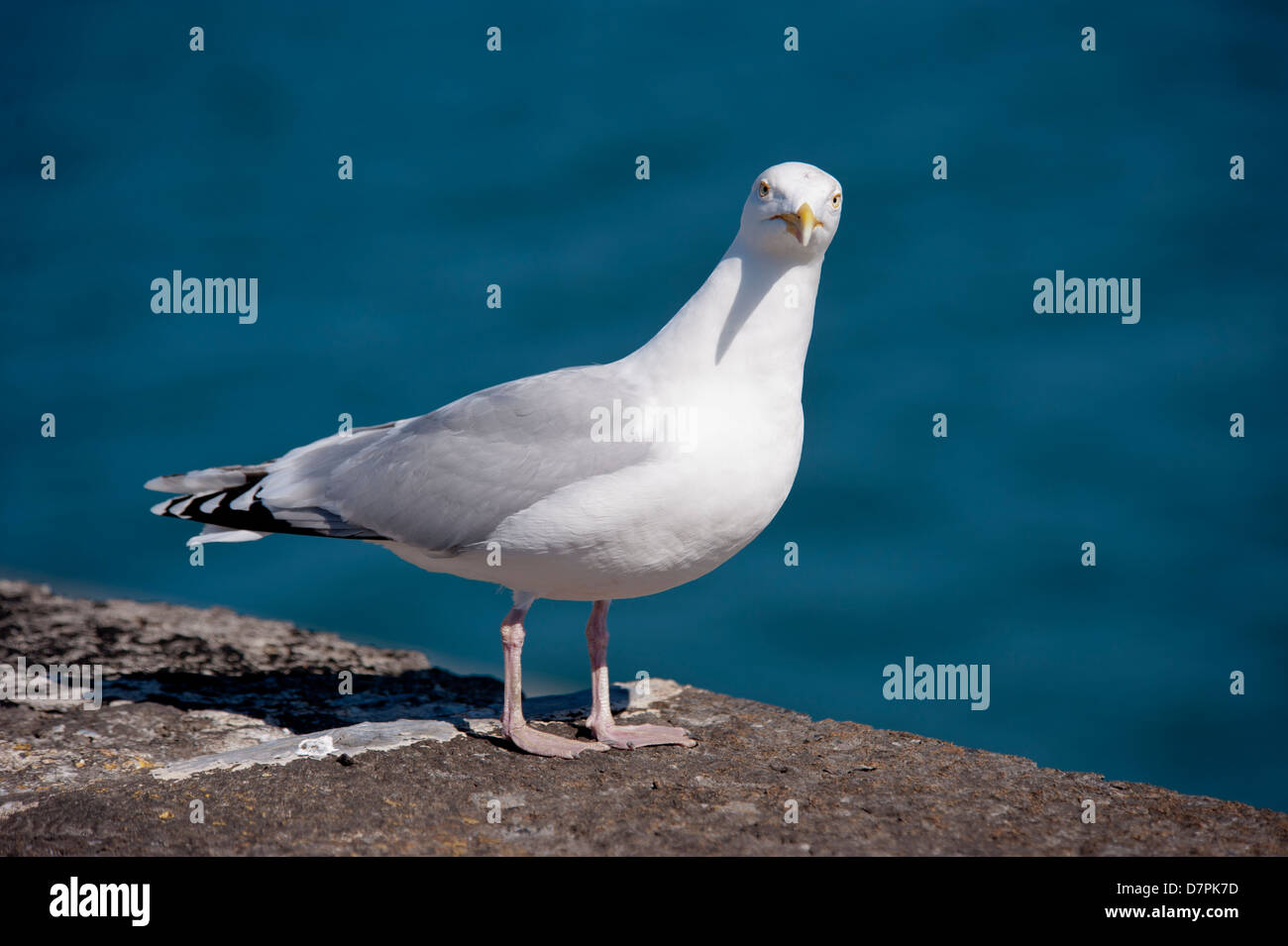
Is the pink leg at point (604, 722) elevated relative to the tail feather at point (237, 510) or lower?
lower

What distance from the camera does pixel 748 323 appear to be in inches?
168

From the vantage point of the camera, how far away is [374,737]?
4.29m

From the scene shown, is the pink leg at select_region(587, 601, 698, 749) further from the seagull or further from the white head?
the white head

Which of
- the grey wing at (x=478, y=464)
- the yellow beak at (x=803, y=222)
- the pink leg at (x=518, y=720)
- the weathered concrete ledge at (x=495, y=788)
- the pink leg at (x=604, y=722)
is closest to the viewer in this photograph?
the weathered concrete ledge at (x=495, y=788)

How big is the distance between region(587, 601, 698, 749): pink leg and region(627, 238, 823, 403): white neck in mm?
1134

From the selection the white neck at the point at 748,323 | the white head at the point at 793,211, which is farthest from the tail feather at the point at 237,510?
the white head at the point at 793,211

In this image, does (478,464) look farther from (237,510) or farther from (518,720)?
(237,510)

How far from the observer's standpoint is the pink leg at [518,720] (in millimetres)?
4355

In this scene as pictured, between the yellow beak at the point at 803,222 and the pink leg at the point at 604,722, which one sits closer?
A: the yellow beak at the point at 803,222

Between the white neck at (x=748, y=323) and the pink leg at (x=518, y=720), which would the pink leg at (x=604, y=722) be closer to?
the pink leg at (x=518, y=720)

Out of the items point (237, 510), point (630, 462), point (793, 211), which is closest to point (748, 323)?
point (793, 211)

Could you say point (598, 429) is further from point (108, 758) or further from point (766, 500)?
point (108, 758)

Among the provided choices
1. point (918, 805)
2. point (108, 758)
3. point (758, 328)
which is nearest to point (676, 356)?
point (758, 328)

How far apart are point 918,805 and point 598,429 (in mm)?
1631
